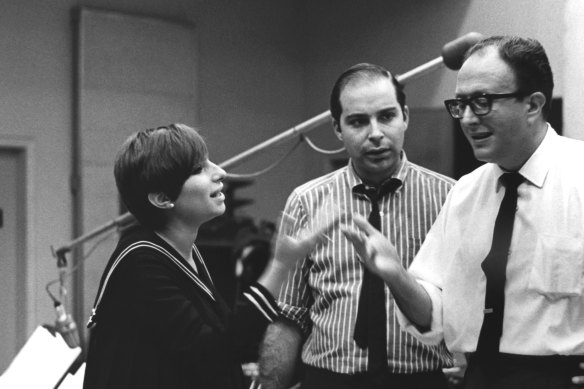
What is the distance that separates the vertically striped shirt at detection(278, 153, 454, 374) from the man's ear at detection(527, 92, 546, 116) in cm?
56

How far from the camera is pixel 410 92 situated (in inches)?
249

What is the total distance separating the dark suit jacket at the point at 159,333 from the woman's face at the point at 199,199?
5.3 inches

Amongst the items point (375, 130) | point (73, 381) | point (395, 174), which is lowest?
point (73, 381)

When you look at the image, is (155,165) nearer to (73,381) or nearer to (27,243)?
(73,381)

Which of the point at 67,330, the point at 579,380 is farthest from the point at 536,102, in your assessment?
the point at 67,330

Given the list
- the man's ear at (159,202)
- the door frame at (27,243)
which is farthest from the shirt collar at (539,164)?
the door frame at (27,243)

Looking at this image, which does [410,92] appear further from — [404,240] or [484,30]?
[404,240]

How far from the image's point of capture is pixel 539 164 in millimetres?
1668

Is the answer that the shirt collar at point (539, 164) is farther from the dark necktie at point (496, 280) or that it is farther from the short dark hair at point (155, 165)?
the short dark hair at point (155, 165)

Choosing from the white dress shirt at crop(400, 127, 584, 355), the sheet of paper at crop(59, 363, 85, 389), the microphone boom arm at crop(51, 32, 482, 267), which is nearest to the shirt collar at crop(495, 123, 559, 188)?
the white dress shirt at crop(400, 127, 584, 355)

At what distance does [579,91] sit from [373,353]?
88 centimetres

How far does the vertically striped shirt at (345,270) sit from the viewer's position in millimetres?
2072

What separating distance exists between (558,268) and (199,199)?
2.62 ft

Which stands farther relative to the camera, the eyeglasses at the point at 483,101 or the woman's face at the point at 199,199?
the woman's face at the point at 199,199
